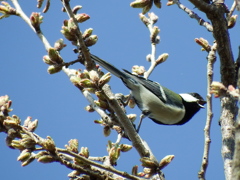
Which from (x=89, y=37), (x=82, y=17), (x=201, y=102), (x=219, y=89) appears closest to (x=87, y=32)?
(x=89, y=37)

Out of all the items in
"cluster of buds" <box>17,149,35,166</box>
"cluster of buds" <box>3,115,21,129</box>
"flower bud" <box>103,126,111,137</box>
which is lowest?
"cluster of buds" <box>17,149,35,166</box>

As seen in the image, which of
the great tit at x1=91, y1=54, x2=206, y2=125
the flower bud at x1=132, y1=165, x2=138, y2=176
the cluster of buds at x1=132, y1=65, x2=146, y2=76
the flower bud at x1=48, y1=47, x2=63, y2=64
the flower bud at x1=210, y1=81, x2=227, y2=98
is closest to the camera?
the flower bud at x1=210, y1=81, x2=227, y2=98

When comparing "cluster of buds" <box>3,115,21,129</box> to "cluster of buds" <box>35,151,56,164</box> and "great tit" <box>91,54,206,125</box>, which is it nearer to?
→ "cluster of buds" <box>35,151,56,164</box>

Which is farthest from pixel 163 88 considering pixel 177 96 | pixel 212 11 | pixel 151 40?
pixel 212 11

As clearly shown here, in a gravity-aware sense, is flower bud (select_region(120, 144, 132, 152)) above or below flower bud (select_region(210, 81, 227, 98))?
above

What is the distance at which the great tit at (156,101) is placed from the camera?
482 cm

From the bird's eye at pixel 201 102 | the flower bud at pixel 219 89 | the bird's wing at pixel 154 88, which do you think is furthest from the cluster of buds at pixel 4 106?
the bird's eye at pixel 201 102

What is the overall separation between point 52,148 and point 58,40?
1155 mm

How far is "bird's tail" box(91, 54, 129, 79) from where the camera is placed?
361 cm

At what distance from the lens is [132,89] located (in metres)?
4.88

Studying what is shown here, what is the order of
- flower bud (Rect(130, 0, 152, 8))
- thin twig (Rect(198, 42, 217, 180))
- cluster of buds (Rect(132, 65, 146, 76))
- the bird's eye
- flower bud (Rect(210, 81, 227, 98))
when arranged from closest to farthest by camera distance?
1. flower bud (Rect(210, 81, 227, 98))
2. thin twig (Rect(198, 42, 217, 180))
3. flower bud (Rect(130, 0, 152, 8))
4. cluster of buds (Rect(132, 65, 146, 76))
5. the bird's eye

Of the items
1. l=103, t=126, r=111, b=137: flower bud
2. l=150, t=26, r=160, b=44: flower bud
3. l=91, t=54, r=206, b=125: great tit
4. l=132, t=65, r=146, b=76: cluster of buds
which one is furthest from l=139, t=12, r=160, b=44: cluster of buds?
l=103, t=126, r=111, b=137: flower bud

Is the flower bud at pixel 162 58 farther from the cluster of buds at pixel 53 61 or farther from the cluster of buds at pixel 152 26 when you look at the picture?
the cluster of buds at pixel 53 61

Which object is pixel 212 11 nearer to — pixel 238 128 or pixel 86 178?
pixel 86 178
